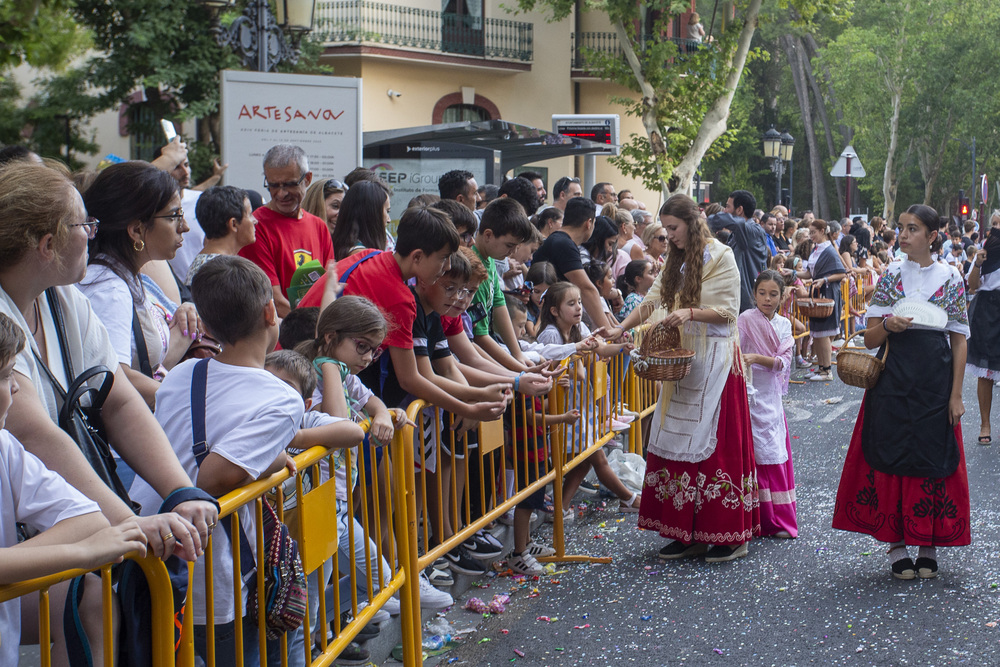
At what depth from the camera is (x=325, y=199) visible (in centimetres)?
661

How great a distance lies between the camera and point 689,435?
20.0 feet

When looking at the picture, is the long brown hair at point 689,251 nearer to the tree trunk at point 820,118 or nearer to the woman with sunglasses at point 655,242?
the woman with sunglasses at point 655,242

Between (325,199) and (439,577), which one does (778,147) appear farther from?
(439,577)

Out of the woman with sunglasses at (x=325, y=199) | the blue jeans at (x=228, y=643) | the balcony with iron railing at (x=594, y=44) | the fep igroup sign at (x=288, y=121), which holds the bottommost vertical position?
the blue jeans at (x=228, y=643)

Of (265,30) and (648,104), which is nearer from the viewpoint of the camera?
(265,30)

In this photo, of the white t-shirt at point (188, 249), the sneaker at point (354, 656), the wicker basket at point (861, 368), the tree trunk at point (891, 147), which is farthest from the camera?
the tree trunk at point (891, 147)

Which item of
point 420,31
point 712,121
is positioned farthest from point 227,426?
point 420,31

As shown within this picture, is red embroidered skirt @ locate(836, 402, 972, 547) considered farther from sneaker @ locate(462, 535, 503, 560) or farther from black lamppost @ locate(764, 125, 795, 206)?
black lamppost @ locate(764, 125, 795, 206)

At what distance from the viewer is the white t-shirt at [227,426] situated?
2859 mm

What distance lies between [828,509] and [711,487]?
1.41 meters

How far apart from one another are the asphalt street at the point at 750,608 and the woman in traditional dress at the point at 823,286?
6406 millimetres

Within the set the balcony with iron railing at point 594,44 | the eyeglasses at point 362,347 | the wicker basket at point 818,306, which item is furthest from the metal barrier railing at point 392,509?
the balcony with iron railing at point 594,44

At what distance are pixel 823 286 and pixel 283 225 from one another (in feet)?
32.3

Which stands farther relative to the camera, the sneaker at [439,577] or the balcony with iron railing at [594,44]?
the balcony with iron railing at [594,44]
